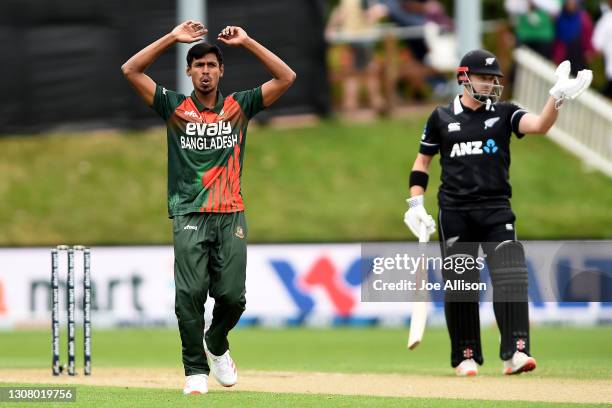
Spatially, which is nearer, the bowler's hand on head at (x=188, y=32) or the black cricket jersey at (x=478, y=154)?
the bowler's hand on head at (x=188, y=32)

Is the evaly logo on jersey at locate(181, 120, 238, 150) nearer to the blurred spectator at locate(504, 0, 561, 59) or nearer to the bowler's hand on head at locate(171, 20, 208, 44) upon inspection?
the bowler's hand on head at locate(171, 20, 208, 44)

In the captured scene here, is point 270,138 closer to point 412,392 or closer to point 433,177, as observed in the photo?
point 433,177

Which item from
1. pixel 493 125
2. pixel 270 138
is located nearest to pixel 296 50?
pixel 270 138

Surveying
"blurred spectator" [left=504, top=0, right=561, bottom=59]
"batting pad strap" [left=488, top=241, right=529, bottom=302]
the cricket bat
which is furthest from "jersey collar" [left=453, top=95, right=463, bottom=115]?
"blurred spectator" [left=504, top=0, right=561, bottom=59]

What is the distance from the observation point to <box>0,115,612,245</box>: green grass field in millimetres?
21453

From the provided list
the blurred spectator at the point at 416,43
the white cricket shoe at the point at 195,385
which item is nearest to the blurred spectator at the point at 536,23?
the blurred spectator at the point at 416,43

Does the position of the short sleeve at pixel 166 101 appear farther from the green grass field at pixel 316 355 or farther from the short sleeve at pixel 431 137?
the short sleeve at pixel 431 137

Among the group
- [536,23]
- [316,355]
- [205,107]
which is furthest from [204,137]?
[536,23]

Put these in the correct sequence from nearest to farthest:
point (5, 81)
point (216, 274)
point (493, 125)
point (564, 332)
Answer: point (216, 274)
point (493, 125)
point (564, 332)
point (5, 81)

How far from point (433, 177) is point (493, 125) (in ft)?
39.7

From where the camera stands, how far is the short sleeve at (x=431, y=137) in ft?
33.3

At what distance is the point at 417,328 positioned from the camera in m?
9.99

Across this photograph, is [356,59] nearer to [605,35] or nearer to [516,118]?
[605,35]

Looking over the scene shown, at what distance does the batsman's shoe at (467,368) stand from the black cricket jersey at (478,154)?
113 centimetres
